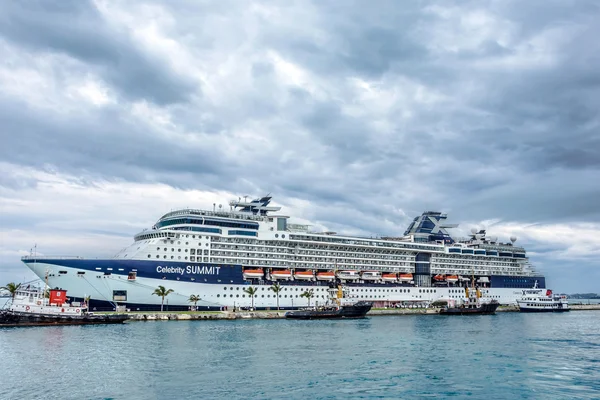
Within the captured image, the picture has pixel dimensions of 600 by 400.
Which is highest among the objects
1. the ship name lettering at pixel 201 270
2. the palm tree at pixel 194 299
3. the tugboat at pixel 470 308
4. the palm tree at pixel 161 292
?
the ship name lettering at pixel 201 270

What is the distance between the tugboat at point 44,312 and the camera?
240ft

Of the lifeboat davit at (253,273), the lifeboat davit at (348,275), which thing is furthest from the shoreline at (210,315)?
the lifeboat davit at (348,275)

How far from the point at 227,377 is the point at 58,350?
71.0 ft

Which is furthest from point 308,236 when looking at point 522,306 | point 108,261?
point 522,306

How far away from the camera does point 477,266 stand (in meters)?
134

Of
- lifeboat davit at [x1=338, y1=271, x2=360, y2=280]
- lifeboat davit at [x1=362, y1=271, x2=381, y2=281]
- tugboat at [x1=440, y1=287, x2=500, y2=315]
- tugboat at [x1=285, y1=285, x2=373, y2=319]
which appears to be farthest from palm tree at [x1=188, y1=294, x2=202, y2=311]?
tugboat at [x1=440, y1=287, x2=500, y2=315]

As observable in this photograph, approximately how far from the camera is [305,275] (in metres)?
105

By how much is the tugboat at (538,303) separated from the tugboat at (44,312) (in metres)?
98.6

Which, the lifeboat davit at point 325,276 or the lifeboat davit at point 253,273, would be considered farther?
the lifeboat davit at point 325,276

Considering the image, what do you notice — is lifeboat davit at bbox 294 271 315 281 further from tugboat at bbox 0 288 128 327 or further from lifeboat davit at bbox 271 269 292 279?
tugboat at bbox 0 288 128 327

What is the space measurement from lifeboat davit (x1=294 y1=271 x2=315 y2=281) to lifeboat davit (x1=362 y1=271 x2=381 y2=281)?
1414 cm

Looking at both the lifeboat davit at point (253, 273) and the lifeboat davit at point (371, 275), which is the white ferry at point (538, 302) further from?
the lifeboat davit at point (253, 273)

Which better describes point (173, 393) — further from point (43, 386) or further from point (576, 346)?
point (576, 346)

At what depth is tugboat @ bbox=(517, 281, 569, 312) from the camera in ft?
422
